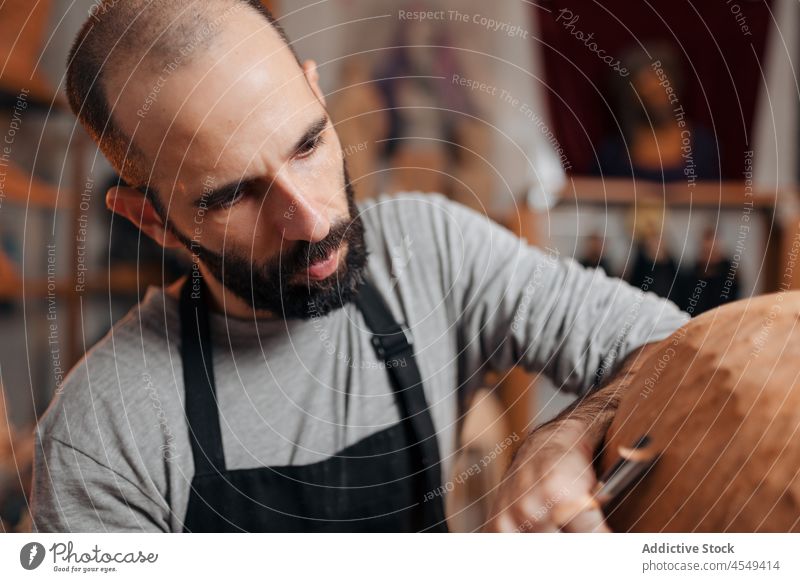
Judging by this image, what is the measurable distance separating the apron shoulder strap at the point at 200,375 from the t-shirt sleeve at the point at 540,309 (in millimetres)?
159

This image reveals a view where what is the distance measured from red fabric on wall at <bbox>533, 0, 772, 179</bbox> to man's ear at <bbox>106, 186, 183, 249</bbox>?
255mm

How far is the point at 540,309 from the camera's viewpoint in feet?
1.30

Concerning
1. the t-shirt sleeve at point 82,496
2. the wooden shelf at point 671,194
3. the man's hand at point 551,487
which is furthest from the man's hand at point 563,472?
the t-shirt sleeve at point 82,496

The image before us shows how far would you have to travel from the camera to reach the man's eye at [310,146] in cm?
36

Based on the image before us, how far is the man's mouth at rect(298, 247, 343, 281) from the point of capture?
0.38 metres

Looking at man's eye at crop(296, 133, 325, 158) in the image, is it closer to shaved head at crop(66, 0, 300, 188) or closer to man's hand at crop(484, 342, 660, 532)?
shaved head at crop(66, 0, 300, 188)

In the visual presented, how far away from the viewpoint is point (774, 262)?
40 centimetres

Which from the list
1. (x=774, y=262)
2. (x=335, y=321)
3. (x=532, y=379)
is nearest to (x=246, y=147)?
(x=335, y=321)

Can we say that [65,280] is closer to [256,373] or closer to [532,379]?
[256,373]

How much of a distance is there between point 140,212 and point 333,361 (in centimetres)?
15

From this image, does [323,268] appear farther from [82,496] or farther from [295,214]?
[82,496]

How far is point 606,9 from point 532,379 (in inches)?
9.5

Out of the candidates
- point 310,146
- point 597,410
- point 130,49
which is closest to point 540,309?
point 597,410

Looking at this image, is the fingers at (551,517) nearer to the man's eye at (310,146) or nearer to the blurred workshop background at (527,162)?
the blurred workshop background at (527,162)
